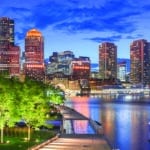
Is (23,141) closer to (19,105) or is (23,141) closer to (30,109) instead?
(19,105)

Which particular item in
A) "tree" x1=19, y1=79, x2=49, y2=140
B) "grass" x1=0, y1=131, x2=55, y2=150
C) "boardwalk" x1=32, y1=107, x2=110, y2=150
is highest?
"tree" x1=19, y1=79, x2=49, y2=140

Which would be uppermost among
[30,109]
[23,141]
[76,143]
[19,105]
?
[19,105]

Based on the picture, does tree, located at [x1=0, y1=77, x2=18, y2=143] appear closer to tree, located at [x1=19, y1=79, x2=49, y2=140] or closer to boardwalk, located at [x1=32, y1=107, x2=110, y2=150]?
tree, located at [x1=19, y1=79, x2=49, y2=140]

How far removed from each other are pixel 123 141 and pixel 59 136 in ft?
33.3

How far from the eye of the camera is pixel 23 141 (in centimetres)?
3472

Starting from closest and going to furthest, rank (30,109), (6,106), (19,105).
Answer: (6,106) → (19,105) → (30,109)

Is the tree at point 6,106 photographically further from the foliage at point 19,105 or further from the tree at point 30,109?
the tree at point 30,109

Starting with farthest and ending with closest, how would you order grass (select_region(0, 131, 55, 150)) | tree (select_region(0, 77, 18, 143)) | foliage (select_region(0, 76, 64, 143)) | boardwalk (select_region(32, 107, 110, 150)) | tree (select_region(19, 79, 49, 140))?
1. tree (select_region(19, 79, 49, 140))
2. foliage (select_region(0, 76, 64, 143))
3. tree (select_region(0, 77, 18, 143))
4. boardwalk (select_region(32, 107, 110, 150))
5. grass (select_region(0, 131, 55, 150))

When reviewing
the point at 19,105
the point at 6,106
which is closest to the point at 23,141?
the point at 6,106

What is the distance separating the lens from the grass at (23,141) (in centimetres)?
3123

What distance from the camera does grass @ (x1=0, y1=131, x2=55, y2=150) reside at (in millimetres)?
31234

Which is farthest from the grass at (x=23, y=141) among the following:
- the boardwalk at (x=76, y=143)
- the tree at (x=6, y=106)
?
the tree at (x=6, y=106)

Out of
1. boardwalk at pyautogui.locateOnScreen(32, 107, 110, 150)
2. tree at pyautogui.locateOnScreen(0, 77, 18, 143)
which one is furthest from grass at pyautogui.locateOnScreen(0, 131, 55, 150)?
tree at pyautogui.locateOnScreen(0, 77, 18, 143)

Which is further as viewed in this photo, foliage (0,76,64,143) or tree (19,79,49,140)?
tree (19,79,49,140)
